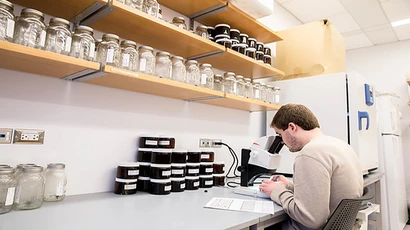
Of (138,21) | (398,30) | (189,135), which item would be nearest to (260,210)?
(189,135)

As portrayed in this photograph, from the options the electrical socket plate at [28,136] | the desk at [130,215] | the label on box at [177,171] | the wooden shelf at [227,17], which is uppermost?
the wooden shelf at [227,17]

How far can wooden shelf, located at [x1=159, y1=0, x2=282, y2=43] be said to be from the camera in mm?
1834

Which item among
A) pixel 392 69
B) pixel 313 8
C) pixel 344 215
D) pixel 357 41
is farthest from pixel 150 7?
pixel 392 69

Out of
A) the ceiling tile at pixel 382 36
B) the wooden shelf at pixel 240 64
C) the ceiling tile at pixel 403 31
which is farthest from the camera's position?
the ceiling tile at pixel 382 36

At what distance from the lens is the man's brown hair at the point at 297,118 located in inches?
55.2

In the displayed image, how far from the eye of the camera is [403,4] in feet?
10.2

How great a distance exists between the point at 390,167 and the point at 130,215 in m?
3.19

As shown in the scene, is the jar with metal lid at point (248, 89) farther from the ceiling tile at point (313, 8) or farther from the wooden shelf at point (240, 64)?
the ceiling tile at point (313, 8)

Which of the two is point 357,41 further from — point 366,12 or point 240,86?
point 240,86

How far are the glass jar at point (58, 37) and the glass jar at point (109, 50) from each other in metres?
0.18

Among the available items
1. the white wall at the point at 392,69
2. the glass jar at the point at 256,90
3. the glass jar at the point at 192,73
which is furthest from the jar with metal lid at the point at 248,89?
the white wall at the point at 392,69

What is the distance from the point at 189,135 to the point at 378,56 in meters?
4.06

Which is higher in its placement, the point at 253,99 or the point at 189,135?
the point at 253,99

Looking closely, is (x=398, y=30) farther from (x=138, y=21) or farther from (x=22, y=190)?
(x=22, y=190)
